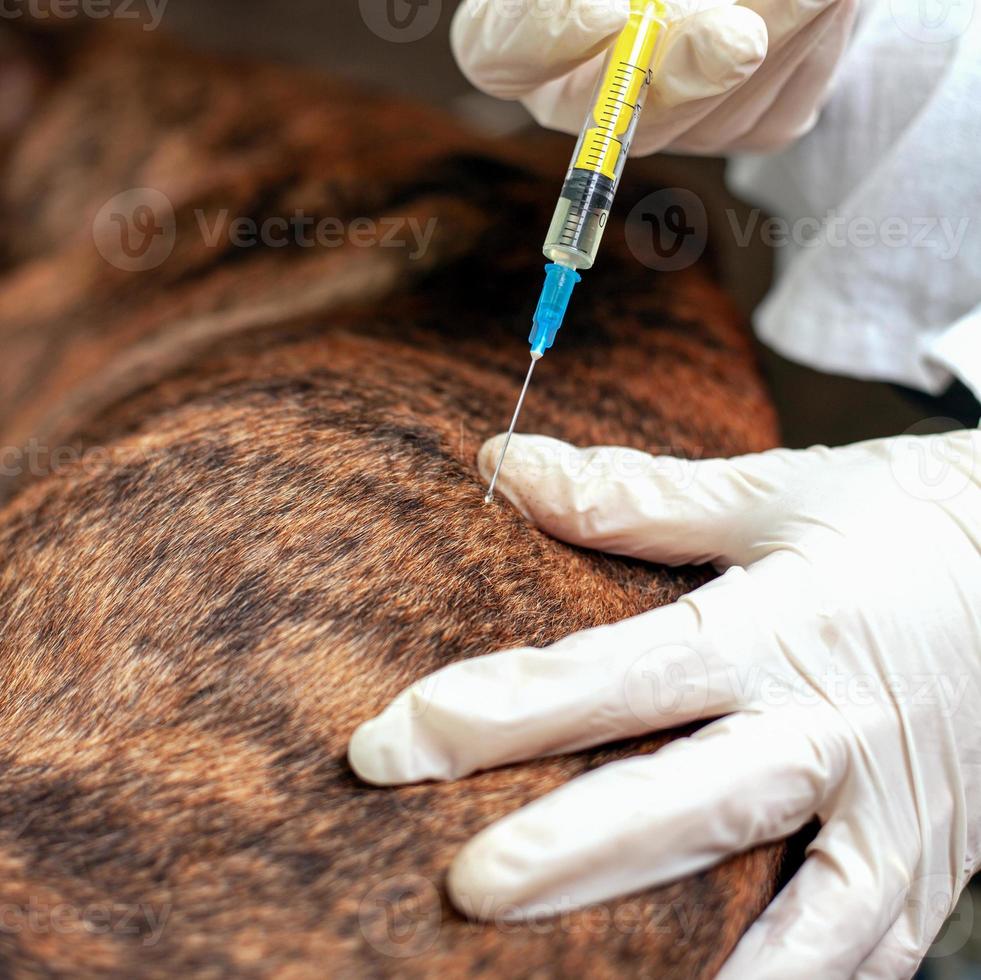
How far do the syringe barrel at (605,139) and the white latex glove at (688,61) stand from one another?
0.07 ft

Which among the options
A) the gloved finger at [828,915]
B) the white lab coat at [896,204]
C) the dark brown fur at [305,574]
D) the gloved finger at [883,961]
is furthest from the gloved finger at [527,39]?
the gloved finger at [883,961]

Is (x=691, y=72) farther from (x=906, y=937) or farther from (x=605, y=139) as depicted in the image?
(x=906, y=937)

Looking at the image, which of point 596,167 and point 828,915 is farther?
point 596,167

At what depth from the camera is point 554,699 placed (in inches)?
32.8

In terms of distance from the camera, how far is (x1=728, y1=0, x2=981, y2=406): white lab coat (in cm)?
126

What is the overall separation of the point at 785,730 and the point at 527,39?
0.83 meters

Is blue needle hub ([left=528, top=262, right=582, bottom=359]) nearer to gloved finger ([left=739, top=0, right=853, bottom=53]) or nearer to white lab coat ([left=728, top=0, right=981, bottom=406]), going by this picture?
gloved finger ([left=739, top=0, right=853, bottom=53])

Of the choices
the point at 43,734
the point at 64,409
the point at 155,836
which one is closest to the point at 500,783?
the point at 155,836

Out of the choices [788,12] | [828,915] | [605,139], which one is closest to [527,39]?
[605,139]

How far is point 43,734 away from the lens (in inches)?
35.2

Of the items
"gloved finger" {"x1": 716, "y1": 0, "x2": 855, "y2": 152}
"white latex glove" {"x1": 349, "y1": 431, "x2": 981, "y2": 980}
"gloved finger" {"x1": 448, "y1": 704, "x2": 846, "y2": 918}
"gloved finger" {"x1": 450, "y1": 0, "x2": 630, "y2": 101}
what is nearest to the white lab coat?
"gloved finger" {"x1": 716, "y1": 0, "x2": 855, "y2": 152}

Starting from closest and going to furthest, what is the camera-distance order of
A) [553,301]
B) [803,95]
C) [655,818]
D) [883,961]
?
[655,818]
[883,961]
[553,301]
[803,95]

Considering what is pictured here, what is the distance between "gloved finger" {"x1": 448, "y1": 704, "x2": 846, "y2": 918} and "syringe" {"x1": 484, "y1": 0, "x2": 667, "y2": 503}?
14.3 inches

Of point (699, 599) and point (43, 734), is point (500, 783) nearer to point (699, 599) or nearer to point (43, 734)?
point (699, 599)
